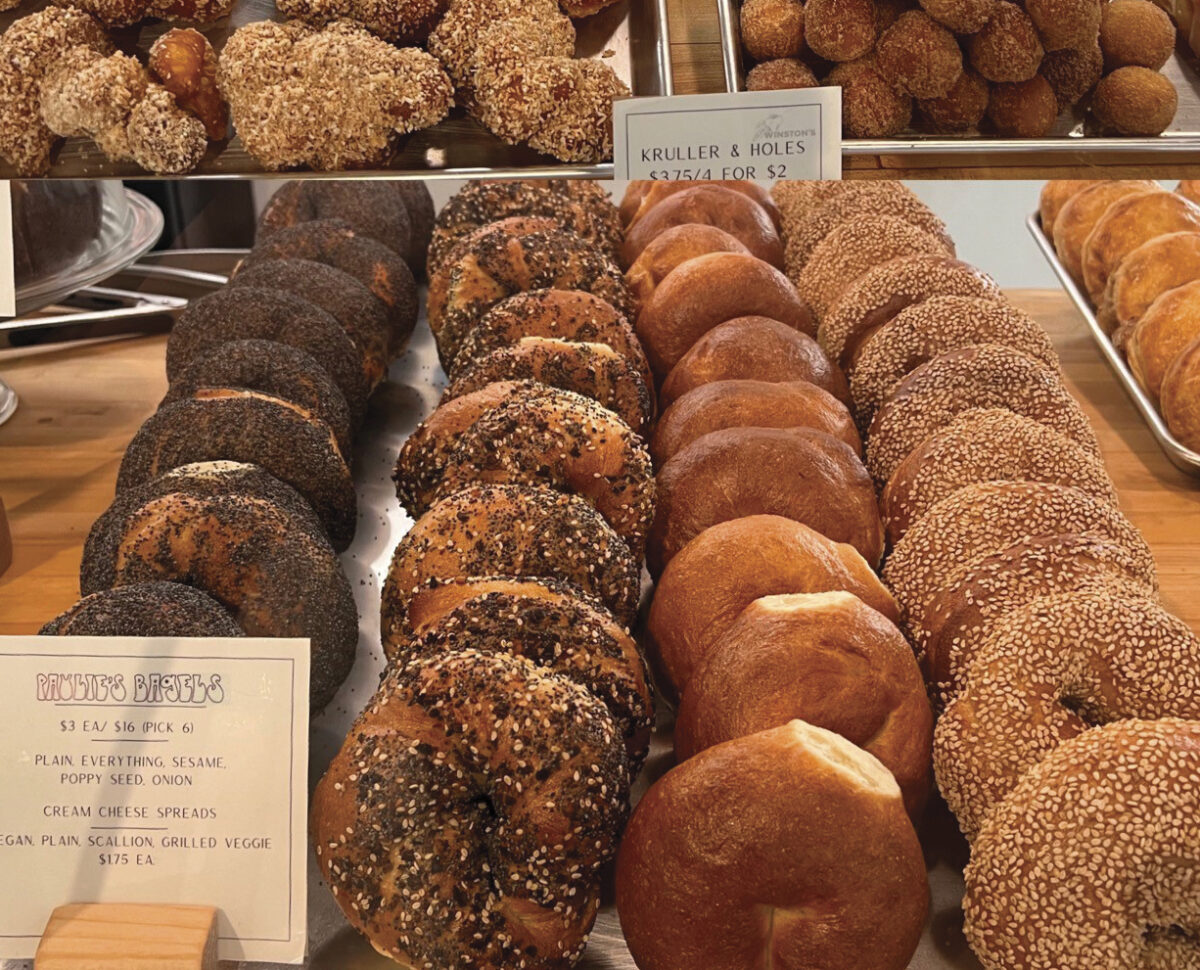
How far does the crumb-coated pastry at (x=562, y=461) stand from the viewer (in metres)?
1.49

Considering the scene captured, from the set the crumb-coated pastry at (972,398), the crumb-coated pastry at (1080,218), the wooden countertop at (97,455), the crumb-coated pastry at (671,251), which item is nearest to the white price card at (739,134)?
the crumb-coated pastry at (972,398)

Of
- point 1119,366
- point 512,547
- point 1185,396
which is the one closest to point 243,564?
point 512,547

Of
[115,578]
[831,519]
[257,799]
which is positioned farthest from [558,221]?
[257,799]

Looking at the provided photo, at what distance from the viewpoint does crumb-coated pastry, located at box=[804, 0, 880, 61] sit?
136cm

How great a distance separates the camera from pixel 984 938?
3.60 feet

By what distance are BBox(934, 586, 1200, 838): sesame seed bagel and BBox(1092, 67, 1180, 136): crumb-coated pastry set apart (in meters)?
0.53

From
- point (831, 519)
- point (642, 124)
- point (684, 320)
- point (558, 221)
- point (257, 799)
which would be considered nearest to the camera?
point (257, 799)

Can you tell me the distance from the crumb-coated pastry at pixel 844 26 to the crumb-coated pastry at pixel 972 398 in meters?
0.51

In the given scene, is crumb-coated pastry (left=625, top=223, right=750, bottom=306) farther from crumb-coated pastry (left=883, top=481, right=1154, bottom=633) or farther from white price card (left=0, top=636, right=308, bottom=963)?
white price card (left=0, top=636, right=308, bottom=963)

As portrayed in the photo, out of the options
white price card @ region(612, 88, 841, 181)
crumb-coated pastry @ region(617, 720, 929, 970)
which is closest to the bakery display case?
crumb-coated pastry @ region(617, 720, 929, 970)

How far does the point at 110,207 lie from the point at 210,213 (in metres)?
0.43

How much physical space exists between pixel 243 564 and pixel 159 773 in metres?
0.42

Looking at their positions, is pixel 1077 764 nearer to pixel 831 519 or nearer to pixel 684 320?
pixel 831 519

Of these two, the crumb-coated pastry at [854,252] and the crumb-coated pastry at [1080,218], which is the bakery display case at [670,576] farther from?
the crumb-coated pastry at [1080,218]
